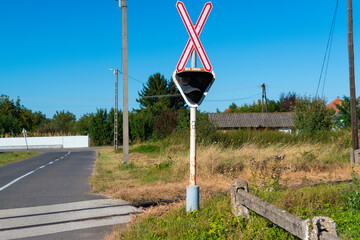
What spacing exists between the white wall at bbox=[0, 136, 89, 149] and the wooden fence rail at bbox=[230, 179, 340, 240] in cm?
5370

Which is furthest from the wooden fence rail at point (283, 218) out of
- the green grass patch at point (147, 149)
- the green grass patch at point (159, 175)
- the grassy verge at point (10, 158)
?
the green grass patch at point (147, 149)

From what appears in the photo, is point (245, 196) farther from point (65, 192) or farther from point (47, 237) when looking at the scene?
point (65, 192)

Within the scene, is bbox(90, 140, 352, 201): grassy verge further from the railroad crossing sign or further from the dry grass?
the railroad crossing sign

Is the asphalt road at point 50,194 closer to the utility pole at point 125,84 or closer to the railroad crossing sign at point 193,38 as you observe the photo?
the railroad crossing sign at point 193,38

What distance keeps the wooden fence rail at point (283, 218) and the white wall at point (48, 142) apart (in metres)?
53.7

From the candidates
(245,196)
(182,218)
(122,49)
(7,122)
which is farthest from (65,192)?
(7,122)

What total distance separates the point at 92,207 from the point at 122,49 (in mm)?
11986

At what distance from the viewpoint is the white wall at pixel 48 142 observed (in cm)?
5691

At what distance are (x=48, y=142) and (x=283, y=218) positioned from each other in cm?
5793

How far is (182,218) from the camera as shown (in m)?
5.98

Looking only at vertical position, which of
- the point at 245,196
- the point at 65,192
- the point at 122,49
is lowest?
the point at 65,192

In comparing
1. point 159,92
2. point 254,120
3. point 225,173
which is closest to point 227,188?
point 225,173

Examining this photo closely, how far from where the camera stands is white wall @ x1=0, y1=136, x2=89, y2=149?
187ft

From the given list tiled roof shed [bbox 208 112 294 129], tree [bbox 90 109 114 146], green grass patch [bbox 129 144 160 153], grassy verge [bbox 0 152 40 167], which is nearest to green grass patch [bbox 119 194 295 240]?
grassy verge [bbox 0 152 40 167]
